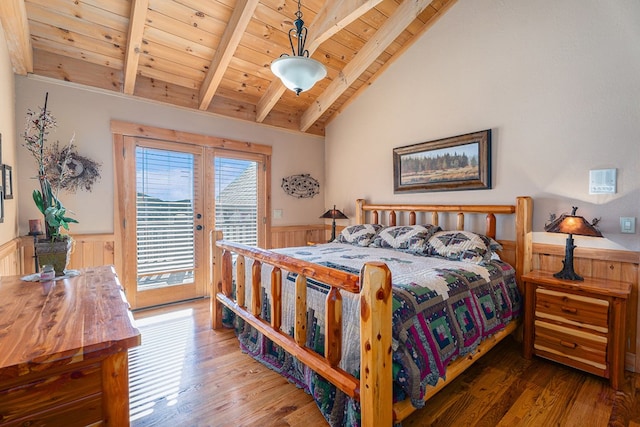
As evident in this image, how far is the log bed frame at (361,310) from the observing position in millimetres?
1252

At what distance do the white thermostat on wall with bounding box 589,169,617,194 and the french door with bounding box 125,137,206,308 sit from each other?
382cm

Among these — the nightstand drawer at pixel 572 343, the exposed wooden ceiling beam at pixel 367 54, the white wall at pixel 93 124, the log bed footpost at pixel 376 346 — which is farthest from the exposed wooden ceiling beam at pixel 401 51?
the log bed footpost at pixel 376 346

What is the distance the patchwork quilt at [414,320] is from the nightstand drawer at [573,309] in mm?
208

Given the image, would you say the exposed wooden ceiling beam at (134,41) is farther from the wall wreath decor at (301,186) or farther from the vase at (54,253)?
the wall wreath decor at (301,186)

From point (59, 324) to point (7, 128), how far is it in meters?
2.32

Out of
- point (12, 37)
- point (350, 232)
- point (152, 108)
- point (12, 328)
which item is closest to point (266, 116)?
point (152, 108)

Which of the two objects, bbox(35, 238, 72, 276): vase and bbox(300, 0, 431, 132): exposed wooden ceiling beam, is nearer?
bbox(35, 238, 72, 276): vase

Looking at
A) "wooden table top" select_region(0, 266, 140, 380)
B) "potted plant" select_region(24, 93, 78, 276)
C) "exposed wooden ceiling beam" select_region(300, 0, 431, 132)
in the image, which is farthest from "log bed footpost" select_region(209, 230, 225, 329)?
"exposed wooden ceiling beam" select_region(300, 0, 431, 132)

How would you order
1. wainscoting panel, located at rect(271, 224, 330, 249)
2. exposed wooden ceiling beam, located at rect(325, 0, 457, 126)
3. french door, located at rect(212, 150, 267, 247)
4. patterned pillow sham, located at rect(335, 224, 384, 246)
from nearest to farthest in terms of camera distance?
exposed wooden ceiling beam, located at rect(325, 0, 457, 126)
patterned pillow sham, located at rect(335, 224, 384, 246)
french door, located at rect(212, 150, 267, 247)
wainscoting panel, located at rect(271, 224, 330, 249)

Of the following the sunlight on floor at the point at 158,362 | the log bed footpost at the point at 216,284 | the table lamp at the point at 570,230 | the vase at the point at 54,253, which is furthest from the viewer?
the log bed footpost at the point at 216,284

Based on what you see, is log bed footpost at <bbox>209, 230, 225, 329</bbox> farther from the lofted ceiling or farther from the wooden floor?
the lofted ceiling

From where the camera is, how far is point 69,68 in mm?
2926

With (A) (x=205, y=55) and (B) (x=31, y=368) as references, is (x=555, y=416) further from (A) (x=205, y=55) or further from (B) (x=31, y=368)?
(A) (x=205, y=55)

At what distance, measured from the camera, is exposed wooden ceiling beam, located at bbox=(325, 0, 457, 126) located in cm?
319
